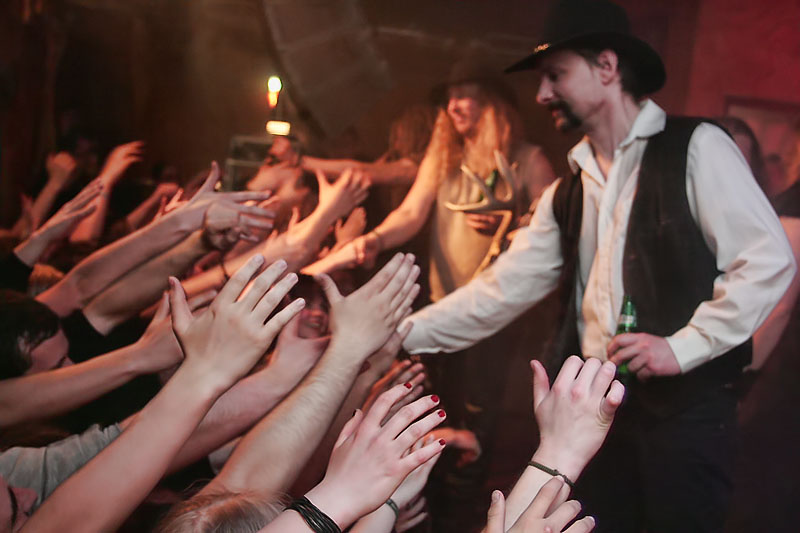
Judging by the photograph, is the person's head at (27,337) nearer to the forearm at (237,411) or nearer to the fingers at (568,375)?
the forearm at (237,411)

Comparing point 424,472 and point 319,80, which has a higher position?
point 319,80

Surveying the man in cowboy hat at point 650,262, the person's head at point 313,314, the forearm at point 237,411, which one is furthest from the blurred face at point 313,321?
the man in cowboy hat at point 650,262

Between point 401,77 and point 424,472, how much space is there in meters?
1.68

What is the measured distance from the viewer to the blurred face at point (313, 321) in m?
2.25

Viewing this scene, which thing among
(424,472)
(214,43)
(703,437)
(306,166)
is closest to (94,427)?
(424,472)

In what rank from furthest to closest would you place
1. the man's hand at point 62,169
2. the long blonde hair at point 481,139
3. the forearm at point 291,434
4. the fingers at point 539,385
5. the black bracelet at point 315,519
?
the man's hand at point 62,169 → the long blonde hair at point 481,139 → the forearm at point 291,434 → the fingers at point 539,385 → the black bracelet at point 315,519

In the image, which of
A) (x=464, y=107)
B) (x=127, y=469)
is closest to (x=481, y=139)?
(x=464, y=107)

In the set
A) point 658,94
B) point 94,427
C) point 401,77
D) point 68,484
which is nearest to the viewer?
point 68,484

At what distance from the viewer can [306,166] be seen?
9.84 feet

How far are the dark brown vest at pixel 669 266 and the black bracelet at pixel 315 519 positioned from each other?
0.99 meters

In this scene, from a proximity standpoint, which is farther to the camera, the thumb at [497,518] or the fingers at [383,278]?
the fingers at [383,278]

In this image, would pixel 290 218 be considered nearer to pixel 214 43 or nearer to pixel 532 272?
pixel 214 43

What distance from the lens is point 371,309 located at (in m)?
1.56

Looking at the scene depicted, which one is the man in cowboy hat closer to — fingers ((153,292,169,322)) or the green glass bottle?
the green glass bottle
